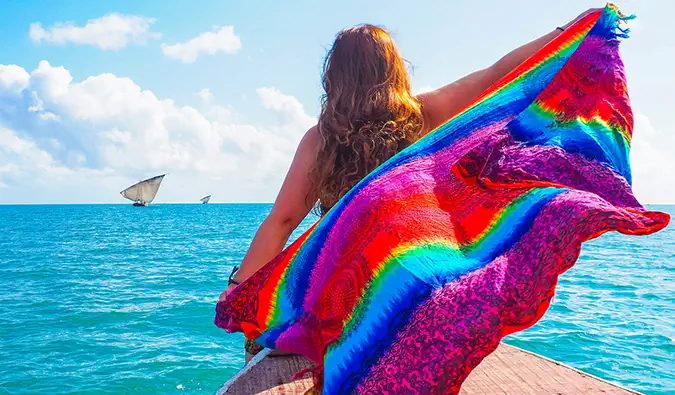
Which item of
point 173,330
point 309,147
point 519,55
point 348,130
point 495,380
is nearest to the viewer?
point 348,130

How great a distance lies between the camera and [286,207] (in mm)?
2562

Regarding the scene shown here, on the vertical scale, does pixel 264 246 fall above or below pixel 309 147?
below

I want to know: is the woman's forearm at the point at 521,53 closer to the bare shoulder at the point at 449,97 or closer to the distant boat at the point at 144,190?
the bare shoulder at the point at 449,97

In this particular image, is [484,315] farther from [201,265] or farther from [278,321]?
[201,265]

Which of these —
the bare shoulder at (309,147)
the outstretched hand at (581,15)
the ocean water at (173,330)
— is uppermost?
the outstretched hand at (581,15)

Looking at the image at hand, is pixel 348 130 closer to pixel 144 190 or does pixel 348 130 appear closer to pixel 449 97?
pixel 449 97

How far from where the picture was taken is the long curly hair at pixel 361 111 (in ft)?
7.84

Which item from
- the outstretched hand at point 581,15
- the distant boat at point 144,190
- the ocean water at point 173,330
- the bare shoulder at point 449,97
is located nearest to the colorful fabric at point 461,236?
→ the outstretched hand at point 581,15

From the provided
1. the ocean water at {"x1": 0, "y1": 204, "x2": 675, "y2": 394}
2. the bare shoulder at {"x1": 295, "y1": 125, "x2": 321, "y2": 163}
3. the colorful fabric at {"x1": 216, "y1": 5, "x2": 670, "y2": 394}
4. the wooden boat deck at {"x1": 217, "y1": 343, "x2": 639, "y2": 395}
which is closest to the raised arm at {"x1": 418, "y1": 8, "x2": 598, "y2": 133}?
the colorful fabric at {"x1": 216, "y1": 5, "x2": 670, "y2": 394}

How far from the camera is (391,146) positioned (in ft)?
7.79

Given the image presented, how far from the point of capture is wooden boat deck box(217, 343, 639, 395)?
97.1 inches

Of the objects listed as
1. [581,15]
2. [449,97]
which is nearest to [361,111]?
[449,97]

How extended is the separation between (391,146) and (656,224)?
1.09m

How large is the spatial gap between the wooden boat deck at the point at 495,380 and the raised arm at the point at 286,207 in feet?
1.54
